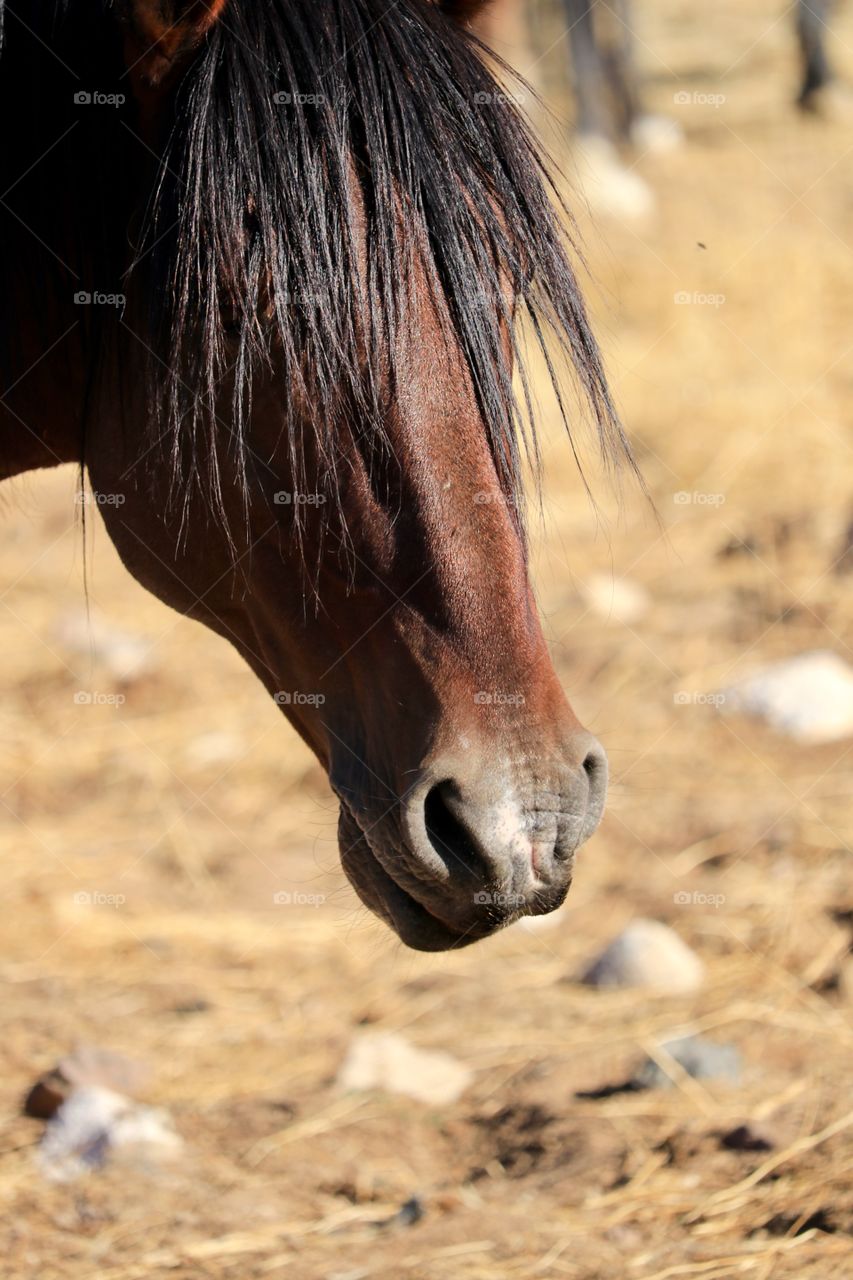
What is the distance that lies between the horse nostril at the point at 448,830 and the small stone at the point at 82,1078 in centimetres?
163

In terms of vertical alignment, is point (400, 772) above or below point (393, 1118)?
above

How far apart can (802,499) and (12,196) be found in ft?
16.8

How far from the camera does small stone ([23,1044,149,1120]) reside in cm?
272

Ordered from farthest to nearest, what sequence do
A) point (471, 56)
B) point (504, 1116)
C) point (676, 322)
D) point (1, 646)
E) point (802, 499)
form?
point (676, 322)
point (802, 499)
point (1, 646)
point (504, 1116)
point (471, 56)

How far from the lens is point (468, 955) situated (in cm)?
343

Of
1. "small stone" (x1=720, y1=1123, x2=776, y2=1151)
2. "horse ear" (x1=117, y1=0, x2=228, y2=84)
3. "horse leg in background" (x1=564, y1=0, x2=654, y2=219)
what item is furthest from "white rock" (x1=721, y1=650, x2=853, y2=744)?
"horse leg in background" (x1=564, y1=0, x2=654, y2=219)

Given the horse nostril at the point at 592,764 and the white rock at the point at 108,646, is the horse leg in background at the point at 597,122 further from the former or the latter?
the horse nostril at the point at 592,764

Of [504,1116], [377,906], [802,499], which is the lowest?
[802,499]

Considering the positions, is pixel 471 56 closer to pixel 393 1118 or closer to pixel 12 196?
pixel 12 196

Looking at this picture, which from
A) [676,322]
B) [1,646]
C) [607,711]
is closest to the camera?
[607,711]

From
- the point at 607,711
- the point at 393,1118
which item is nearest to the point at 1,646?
the point at 607,711

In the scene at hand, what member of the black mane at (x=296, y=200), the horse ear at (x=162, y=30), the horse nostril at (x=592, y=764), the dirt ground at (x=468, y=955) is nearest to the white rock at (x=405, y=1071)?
the dirt ground at (x=468, y=955)

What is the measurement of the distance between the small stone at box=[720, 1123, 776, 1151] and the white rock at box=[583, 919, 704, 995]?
586 millimetres

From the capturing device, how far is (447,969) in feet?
11.1
